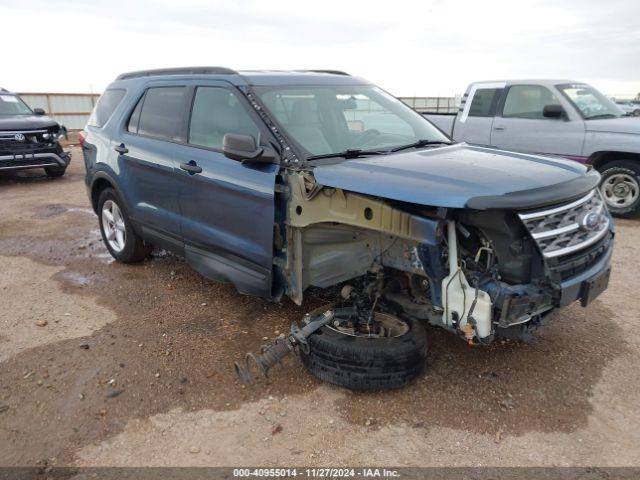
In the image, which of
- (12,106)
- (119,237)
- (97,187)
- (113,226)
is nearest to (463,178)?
(119,237)

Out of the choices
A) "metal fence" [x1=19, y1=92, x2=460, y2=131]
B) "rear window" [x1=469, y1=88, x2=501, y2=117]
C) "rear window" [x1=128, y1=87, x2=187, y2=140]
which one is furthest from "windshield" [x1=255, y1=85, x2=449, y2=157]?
"metal fence" [x1=19, y1=92, x2=460, y2=131]

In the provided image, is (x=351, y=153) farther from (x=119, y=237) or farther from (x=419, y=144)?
(x=119, y=237)

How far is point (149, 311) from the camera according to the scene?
4516 mm

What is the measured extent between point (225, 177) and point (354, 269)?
121 centimetres

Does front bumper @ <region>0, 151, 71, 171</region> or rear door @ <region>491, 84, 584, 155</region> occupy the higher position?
rear door @ <region>491, 84, 584, 155</region>

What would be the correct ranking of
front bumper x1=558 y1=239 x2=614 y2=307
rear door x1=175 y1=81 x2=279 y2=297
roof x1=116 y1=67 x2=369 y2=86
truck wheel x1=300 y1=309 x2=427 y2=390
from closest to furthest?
front bumper x1=558 y1=239 x2=614 y2=307 < truck wheel x1=300 y1=309 x2=427 y2=390 < rear door x1=175 y1=81 x2=279 y2=297 < roof x1=116 y1=67 x2=369 y2=86

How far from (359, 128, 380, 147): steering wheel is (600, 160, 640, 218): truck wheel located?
4.91 m

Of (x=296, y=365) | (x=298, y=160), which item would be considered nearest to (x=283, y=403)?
(x=296, y=365)

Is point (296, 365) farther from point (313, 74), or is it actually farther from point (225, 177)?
point (313, 74)

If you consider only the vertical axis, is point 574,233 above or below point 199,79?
below

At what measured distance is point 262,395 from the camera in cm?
328

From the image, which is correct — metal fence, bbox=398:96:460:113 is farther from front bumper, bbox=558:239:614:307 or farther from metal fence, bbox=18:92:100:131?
front bumper, bbox=558:239:614:307

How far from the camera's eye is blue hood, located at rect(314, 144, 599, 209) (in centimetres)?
270

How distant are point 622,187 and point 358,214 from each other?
6053 millimetres
